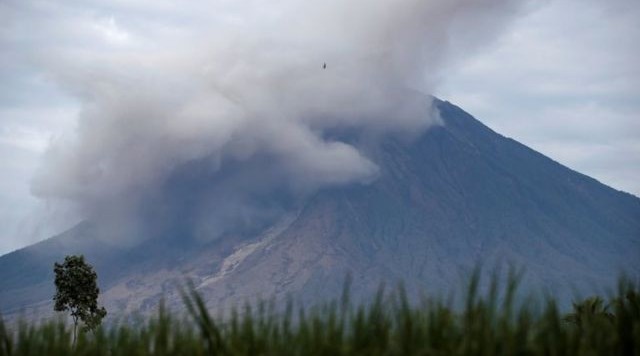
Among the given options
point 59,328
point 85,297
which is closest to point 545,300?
point 59,328

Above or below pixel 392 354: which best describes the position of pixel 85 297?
above

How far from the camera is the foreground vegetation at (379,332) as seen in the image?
4809mm

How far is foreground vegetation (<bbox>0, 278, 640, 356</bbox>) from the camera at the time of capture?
189 inches

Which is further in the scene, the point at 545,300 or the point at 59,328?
the point at 59,328

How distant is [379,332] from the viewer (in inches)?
211

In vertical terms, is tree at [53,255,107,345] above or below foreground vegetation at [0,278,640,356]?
above

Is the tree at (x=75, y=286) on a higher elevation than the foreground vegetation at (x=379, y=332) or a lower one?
higher

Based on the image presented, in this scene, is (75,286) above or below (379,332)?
above

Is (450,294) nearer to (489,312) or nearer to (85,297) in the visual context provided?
(489,312)

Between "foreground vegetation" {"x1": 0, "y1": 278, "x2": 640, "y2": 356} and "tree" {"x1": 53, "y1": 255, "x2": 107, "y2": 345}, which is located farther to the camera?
"tree" {"x1": 53, "y1": 255, "x2": 107, "y2": 345}

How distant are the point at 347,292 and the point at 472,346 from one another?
31.4 inches

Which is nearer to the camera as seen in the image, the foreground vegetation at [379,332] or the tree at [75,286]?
the foreground vegetation at [379,332]

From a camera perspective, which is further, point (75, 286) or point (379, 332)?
point (75, 286)

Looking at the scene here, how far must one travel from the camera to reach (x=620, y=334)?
5.23 metres
